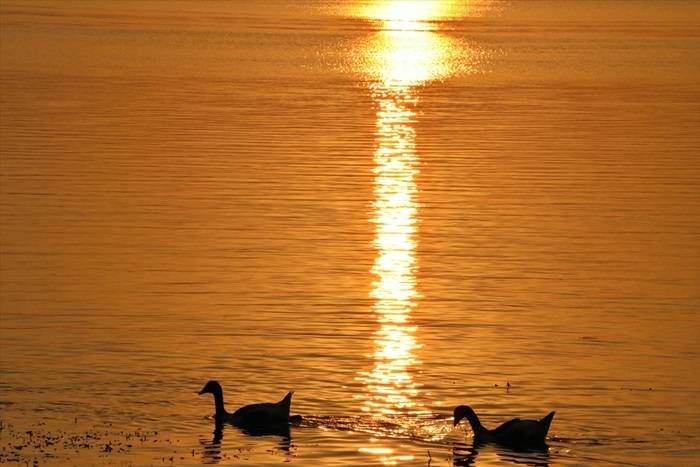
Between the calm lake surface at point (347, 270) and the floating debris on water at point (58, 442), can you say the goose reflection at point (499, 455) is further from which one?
the floating debris on water at point (58, 442)

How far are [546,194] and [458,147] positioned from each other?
10.0 metres

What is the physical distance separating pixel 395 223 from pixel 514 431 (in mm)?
18784

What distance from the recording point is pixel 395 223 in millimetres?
38344

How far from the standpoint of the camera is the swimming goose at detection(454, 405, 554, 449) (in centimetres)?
1961

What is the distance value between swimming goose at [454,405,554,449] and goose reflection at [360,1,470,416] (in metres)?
1.69

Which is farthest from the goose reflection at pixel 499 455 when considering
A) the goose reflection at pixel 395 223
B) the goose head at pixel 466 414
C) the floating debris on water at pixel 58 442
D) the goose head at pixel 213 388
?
the floating debris on water at pixel 58 442

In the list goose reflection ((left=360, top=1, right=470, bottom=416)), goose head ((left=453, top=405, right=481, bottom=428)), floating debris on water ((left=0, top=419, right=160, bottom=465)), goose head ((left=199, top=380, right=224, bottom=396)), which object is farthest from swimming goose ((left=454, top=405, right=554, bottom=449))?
floating debris on water ((left=0, top=419, right=160, bottom=465))

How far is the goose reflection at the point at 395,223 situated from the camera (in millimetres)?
23516

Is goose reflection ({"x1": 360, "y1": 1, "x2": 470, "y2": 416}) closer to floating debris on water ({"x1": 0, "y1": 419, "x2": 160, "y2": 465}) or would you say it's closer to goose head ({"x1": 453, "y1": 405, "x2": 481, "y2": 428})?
goose head ({"x1": 453, "y1": 405, "x2": 481, "y2": 428})

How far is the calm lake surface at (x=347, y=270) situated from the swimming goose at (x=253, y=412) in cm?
23

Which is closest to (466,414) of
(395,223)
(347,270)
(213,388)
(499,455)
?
(499,455)

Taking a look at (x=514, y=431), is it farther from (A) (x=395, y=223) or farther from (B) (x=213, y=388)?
(A) (x=395, y=223)

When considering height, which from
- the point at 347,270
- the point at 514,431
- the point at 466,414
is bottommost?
the point at 514,431

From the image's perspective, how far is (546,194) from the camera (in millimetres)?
43000
